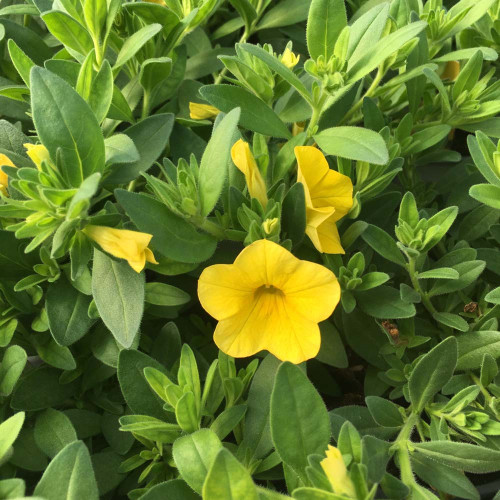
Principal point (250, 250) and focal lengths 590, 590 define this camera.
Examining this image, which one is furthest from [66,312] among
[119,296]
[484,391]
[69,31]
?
[484,391]

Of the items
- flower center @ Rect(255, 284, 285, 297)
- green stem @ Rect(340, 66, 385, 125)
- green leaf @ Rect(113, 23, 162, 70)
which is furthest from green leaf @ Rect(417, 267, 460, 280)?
green leaf @ Rect(113, 23, 162, 70)

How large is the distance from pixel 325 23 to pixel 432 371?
57cm

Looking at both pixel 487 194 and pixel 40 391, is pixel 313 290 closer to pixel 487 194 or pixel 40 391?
pixel 487 194

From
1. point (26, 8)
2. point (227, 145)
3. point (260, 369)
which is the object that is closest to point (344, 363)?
point (260, 369)

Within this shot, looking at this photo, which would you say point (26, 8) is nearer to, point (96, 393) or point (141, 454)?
point (96, 393)

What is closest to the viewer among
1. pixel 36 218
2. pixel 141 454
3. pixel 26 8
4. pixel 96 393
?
pixel 36 218

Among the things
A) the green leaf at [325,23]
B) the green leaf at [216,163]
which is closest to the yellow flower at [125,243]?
the green leaf at [216,163]

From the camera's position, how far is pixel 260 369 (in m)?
0.89

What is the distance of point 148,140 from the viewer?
92 cm

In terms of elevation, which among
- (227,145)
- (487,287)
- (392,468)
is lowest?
(392,468)

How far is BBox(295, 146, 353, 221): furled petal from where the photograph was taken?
847mm

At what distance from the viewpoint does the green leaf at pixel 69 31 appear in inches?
34.9

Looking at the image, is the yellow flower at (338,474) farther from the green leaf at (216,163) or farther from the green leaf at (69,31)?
the green leaf at (69,31)

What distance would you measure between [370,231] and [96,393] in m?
0.53
